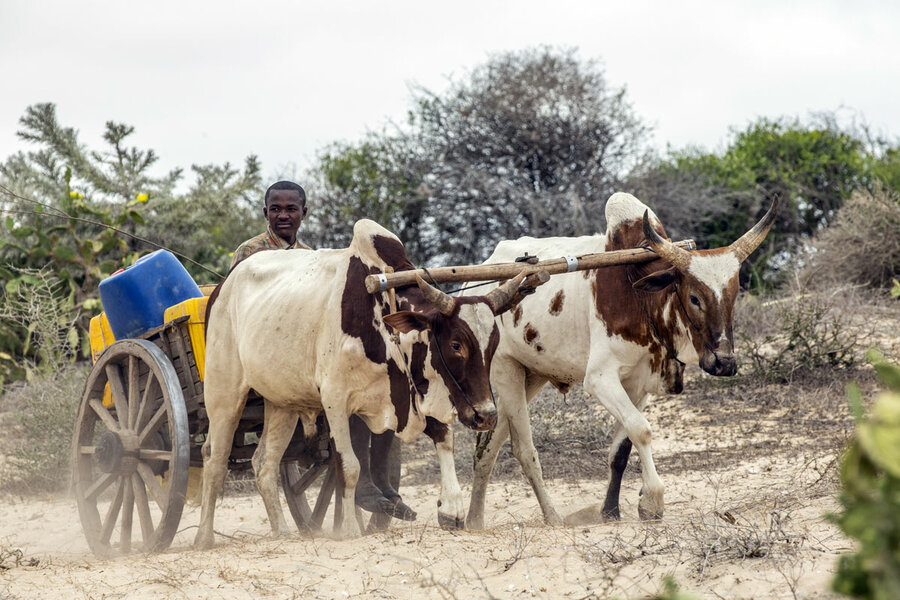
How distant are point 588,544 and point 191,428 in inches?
112

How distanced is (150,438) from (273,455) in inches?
34.6

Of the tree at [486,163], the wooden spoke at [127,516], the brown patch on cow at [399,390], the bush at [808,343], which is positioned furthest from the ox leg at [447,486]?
the tree at [486,163]

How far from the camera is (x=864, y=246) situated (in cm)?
1009

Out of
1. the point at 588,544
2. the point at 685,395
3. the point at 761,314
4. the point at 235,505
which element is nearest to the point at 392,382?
the point at 588,544

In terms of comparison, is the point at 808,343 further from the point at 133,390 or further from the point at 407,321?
the point at 133,390

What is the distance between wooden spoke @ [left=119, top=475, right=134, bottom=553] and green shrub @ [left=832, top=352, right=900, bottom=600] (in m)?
5.21

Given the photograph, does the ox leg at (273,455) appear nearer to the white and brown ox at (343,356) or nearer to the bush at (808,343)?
the white and brown ox at (343,356)

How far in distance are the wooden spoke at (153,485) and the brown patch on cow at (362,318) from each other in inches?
61.4

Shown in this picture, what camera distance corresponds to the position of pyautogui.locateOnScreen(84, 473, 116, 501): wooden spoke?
568 cm

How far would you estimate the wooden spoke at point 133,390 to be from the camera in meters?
5.69

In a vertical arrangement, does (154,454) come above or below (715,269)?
below

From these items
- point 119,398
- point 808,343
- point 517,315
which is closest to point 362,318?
point 517,315

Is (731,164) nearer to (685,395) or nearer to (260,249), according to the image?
(685,395)

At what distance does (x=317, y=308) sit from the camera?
5.00 meters
